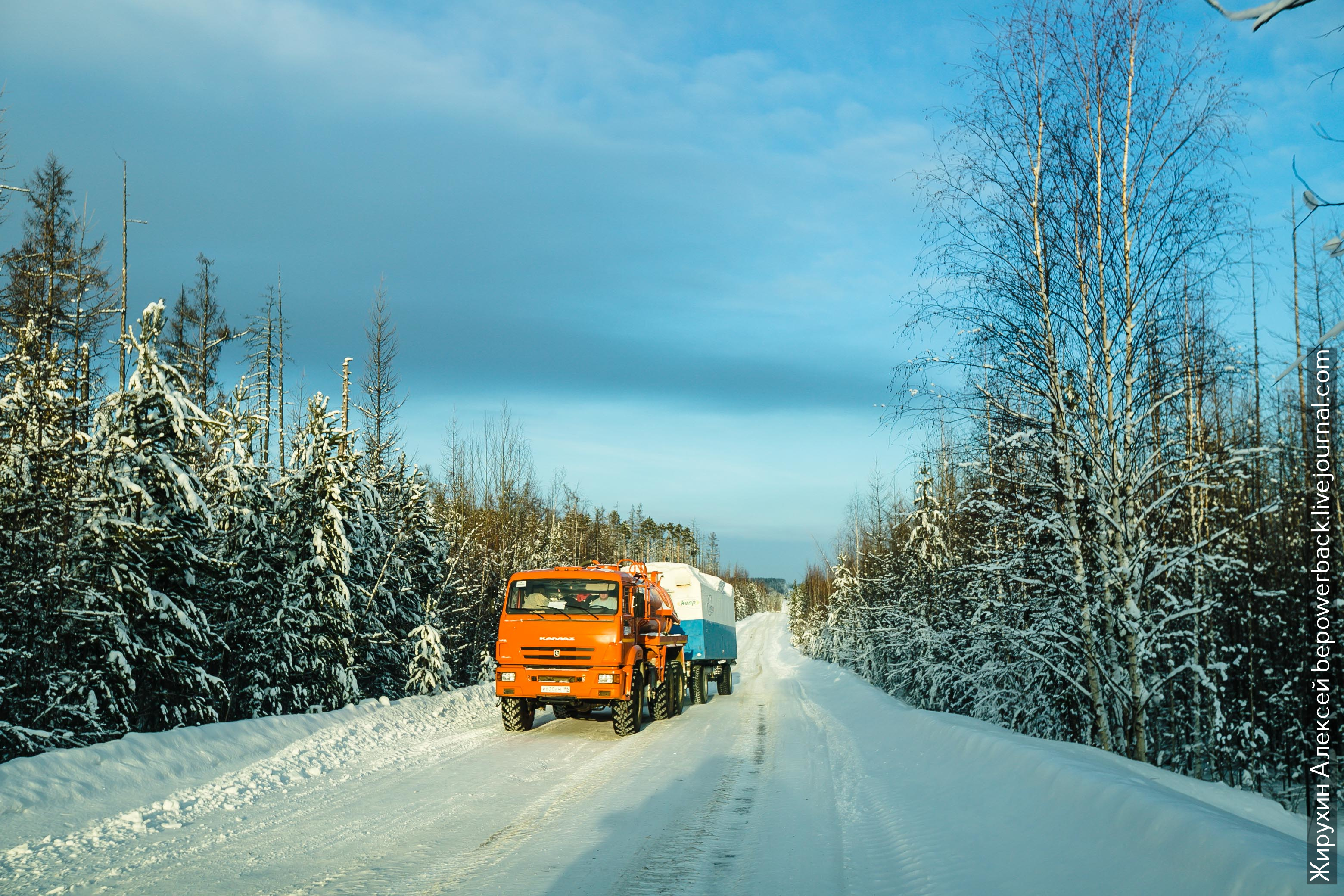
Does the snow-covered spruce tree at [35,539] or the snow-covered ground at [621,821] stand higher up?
the snow-covered spruce tree at [35,539]

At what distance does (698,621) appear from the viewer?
21.3 meters

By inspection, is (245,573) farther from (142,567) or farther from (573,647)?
(573,647)

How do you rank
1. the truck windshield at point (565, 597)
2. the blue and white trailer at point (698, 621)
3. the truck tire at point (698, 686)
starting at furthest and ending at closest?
the blue and white trailer at point (698, 621) → the truck tire at point (698, 686) → the truck windshield at point (565, 597)

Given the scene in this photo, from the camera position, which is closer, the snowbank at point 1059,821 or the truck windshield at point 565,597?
the snowbank at point 1059,821

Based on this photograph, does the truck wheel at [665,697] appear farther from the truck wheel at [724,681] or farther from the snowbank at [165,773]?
the truck wheel at [724,681]

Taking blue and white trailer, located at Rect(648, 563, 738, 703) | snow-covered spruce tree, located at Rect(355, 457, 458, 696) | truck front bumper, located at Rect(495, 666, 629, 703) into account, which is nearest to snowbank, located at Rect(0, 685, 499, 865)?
truck front bumper, located at Rect(495, 666, 629, 703)

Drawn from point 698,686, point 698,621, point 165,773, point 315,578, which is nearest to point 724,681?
point 698,686

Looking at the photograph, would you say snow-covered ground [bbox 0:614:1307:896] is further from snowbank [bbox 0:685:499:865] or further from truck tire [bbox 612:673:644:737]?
truck tire [bbox 612:673:644:737]

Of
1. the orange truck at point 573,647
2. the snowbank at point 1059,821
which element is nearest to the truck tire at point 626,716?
the orange truck at point 573,647

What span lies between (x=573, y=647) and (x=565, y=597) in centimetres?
103

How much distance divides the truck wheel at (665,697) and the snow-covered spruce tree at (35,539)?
9.06 metres

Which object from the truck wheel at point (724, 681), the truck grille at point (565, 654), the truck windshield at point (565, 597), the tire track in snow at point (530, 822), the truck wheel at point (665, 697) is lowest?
the truck wheel at point (724, 681)

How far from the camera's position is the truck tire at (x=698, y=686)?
20.7m

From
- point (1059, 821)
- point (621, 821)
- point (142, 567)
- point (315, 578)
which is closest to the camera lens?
point (1059, 821)
